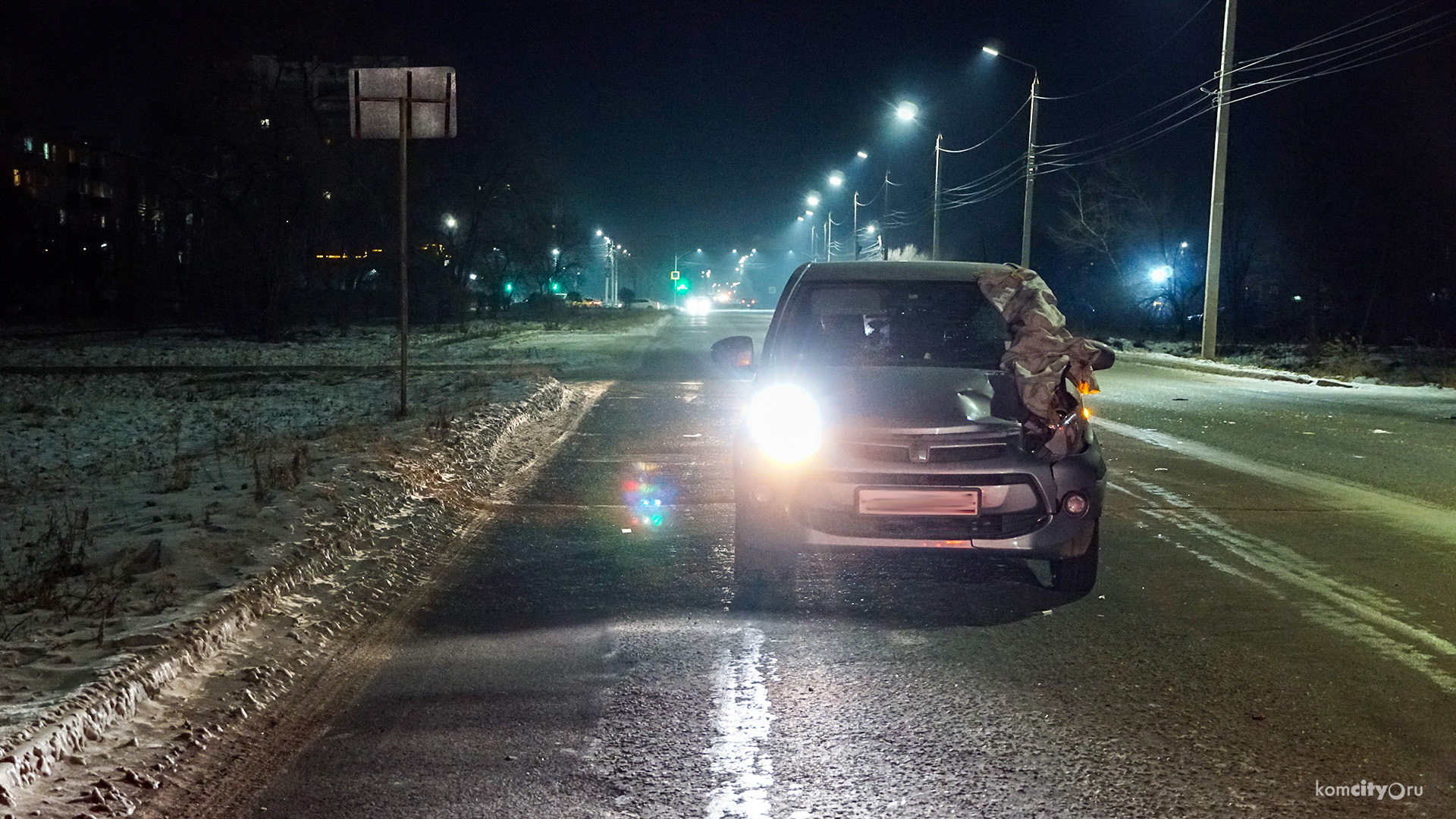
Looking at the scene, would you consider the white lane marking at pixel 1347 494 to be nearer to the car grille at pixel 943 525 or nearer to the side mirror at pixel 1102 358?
the side mirror at pixel 1102 358

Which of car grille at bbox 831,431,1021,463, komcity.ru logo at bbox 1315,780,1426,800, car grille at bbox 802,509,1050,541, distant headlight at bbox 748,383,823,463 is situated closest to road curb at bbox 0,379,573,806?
distant headlight at bbox 748,383,823,463

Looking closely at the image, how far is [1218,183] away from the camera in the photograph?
3012 cm

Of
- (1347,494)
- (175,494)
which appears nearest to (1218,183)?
(1347,494)

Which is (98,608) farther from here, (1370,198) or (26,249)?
(26,249)

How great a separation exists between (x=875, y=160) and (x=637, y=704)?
6963 centimetres

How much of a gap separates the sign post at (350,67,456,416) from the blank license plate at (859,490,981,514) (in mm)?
8800

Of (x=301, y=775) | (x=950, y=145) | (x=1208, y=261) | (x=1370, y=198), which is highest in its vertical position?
(x=950, y=145)

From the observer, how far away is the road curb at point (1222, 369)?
80.5ft

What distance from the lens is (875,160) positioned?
236 ft

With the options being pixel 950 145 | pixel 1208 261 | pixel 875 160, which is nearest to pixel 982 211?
pixel 875 160

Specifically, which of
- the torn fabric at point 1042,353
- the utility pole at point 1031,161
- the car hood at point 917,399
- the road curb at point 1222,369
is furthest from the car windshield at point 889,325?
the utility pole at point 1031,161

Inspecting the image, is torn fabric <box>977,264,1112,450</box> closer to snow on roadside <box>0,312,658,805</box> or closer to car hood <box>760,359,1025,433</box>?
car hood <box>760,359,1025,433</box>

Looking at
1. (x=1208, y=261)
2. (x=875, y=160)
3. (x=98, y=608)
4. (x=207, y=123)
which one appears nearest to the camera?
(x=98, y=608)

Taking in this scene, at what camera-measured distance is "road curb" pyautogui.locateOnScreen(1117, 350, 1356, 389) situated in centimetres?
2453
